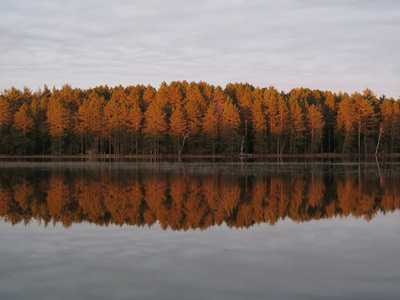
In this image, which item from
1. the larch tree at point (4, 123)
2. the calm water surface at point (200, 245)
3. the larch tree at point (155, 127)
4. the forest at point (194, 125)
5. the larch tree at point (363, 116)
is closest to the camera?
the calm water surface at point (200, 245)

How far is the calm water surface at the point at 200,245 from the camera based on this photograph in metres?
8.52

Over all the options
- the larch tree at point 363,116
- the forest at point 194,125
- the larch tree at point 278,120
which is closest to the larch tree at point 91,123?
the forest at point 194,125

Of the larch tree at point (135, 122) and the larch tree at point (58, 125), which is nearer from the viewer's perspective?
the larch tree at point (58, 125)

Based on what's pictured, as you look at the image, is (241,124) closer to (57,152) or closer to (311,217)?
(57,152)

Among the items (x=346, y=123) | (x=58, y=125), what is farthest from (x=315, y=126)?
(x=58, y=125)

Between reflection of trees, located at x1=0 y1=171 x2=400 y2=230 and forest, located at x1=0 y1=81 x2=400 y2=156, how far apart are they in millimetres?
63909

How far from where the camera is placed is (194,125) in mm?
92938

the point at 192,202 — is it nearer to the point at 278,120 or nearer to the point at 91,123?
the point at 278,120

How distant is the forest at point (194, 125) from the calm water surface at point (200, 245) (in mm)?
70508

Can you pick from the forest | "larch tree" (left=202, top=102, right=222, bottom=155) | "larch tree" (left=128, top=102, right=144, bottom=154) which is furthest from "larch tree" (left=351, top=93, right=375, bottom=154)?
"larch tree" (left=128, top=102, right=144, bottom=154)

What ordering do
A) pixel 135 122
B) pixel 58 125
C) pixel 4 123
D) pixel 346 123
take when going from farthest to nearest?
pixel 346 123
pixel 135 122
pixel 58 125
pixel 4 123

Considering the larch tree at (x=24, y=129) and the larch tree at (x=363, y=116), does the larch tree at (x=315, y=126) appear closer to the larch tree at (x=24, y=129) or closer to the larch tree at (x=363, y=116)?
the larch tree at (x=363, y=116)

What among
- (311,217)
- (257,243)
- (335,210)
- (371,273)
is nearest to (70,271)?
(257,243)

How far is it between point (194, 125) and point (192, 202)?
2907 inches
